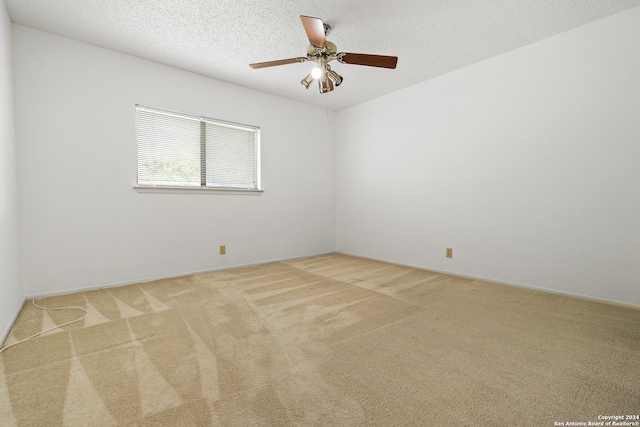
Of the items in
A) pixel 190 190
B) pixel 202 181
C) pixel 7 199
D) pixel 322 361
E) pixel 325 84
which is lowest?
pixel 322 361

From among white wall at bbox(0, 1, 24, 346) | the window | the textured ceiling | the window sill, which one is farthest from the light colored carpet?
the textured ceiling

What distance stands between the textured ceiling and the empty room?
2 cm

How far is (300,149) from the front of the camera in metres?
4.43

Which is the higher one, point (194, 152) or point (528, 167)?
point (194, 152)

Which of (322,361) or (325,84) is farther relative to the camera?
(325,84)

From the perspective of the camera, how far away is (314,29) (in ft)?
6.27

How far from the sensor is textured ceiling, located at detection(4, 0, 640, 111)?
218 cm

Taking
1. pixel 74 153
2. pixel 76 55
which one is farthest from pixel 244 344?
pixel 76 55

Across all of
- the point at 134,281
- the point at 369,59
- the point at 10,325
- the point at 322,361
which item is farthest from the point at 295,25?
the point at 10,325

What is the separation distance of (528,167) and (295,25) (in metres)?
2.66

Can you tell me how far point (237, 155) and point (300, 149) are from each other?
1.05 m

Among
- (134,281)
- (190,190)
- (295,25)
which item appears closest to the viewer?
(295,25)

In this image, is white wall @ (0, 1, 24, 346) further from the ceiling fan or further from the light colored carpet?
the ceiling fan

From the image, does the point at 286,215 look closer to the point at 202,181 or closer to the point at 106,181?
the point at 202,181
